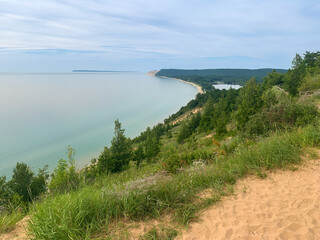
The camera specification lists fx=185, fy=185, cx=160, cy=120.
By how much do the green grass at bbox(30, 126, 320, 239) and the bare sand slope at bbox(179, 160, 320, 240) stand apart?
282 mm

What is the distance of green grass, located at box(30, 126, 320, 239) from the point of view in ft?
9.77

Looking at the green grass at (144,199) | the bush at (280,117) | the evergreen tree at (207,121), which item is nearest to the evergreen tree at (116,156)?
the bush at (280,117)

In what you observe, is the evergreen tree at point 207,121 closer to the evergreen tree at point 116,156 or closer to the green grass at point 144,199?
the evergreen tree at point 116,156

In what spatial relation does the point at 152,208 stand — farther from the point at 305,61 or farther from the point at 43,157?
the point at 305,61

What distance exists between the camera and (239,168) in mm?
4695

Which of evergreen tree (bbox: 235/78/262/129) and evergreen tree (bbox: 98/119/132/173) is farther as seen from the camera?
evergreen tree (bbox: 98/119/132/173)

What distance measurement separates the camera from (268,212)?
10.8 feet

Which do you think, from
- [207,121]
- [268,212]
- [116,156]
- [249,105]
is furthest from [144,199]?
[207,121]

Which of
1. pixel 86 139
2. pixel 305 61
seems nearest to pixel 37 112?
pixel 86 139

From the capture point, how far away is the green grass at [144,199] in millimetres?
2979

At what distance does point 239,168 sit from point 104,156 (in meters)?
21.0

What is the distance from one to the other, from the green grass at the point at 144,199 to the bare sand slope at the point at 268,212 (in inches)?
11.1

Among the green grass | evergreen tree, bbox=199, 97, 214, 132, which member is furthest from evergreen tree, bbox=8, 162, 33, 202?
evergreen tree, bbox=199, 97, 214, 132

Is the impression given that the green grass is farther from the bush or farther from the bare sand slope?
the bush
